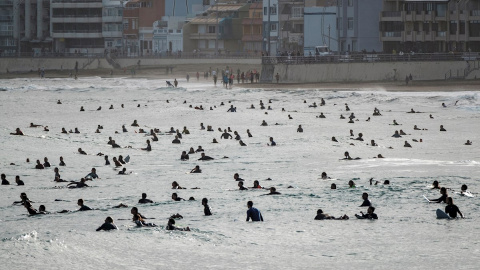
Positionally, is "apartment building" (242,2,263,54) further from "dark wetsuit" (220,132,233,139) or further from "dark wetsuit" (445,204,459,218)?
"dark wetsuit" (445,204,459,218)

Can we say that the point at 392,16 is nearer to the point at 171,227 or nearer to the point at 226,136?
the point at 226,136

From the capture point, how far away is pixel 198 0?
126 m

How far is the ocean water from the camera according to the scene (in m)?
24.3

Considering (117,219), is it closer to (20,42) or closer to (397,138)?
(397,138)

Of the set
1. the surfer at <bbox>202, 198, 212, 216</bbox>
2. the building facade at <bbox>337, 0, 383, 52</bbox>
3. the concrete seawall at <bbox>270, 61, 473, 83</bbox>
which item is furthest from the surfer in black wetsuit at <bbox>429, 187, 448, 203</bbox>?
the building facade at <bbox>337, 0, 383, 52</bbox>

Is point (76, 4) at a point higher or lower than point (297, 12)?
higher

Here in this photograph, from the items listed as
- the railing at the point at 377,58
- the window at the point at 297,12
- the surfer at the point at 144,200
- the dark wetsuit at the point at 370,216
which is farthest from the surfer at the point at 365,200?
the window at the point at 297,12

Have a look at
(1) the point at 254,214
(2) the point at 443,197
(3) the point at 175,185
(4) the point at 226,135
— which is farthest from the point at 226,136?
(1) the point at 254,214

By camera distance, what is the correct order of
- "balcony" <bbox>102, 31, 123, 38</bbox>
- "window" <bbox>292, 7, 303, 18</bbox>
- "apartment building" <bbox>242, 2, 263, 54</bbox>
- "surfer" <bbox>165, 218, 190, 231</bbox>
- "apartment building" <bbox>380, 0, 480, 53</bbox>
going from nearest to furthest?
1. "surfer" <bbox>165, 218, 190, 231</bbox>
2. "apartment building" <bbox>380, 0, 480, 53</bbox>
3. "window" <bbox>292, 7, 303, 18</bbox>
4. "apartment building" <bbox>242, 2, 263, 54</bbox>
5. "balcony" <bbox>102, 31, 123, 38</bbox>

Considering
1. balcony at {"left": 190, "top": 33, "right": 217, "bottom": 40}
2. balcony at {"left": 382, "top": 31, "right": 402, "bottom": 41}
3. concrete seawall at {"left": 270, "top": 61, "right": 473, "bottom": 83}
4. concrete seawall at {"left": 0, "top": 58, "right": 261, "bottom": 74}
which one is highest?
balcony at {"left": 190, "top": 33, "right": 217, "bottom": 40}

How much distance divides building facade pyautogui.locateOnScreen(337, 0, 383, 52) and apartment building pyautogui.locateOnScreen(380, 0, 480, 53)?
133 centimetres

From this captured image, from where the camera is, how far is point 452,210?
2772 cm

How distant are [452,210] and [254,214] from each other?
17.1 feet

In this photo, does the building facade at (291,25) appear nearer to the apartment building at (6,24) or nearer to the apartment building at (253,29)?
the apartment building at (253,29)
